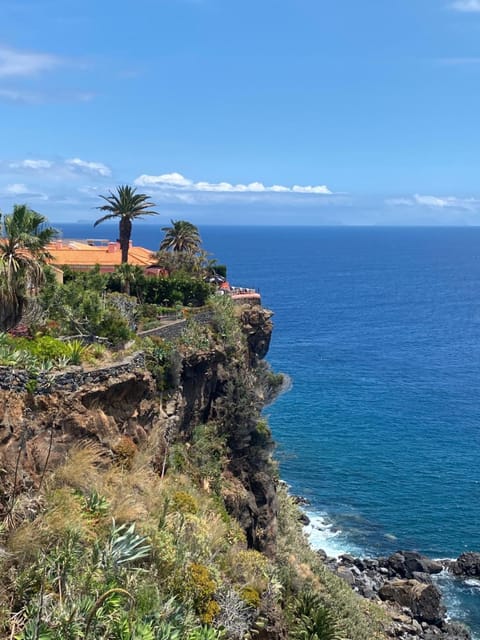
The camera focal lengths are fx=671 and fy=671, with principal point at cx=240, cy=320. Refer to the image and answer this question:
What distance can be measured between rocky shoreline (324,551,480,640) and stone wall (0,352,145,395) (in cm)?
1832

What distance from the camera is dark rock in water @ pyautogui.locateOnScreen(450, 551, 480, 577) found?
3725 cm

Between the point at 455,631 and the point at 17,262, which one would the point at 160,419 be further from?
the point at 455,631

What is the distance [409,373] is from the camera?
73.4m

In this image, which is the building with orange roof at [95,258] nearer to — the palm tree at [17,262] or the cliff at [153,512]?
the cliff at [153,512]

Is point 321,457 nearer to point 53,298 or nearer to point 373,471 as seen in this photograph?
point 373,471

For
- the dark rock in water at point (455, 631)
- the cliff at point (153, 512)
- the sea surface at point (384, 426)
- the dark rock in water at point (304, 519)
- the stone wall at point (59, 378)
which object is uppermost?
the stone wall at point (59, 378)

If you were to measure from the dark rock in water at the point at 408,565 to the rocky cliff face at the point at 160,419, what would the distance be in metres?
10.6

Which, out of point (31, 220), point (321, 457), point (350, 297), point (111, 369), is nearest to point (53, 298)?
point (31, 220)

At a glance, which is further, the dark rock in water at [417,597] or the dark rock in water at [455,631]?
the dark rock in water at [417,597]

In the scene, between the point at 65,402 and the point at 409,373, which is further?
the point at 409,373

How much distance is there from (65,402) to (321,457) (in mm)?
33708

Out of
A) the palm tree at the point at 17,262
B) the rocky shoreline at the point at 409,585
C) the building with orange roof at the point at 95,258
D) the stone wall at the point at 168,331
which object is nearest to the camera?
the palm tree at the point at 17,262

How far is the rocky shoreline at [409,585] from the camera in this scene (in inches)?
1265

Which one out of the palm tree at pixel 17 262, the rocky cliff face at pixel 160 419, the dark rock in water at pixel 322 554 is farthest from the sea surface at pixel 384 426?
the palm tree at pixel 17 262
